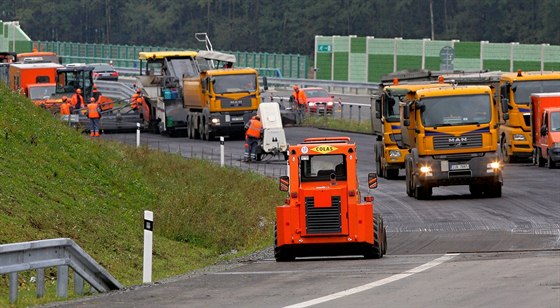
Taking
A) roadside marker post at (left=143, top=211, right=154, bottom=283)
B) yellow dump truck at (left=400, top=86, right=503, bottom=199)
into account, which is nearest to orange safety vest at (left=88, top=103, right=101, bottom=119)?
yellow dump truck at (left=400, top=86, right=503, bottom=199)

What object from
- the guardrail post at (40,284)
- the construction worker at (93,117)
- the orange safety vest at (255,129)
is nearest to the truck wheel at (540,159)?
the orange safety vest at (255,129)

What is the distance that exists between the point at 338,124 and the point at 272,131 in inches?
660

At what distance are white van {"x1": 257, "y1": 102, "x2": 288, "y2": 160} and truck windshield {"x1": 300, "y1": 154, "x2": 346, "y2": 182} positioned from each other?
24646 mm

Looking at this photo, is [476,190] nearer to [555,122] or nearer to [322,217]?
[555,122]

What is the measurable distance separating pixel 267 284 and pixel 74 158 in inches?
590

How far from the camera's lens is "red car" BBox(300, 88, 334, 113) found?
233ft

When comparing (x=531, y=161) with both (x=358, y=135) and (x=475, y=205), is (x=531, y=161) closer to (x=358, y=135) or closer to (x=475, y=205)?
(x=358, y=135)

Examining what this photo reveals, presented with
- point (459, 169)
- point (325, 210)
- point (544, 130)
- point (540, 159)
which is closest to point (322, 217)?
point (325, 210)

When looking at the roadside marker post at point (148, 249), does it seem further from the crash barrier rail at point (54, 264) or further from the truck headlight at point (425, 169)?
the truck headlight at point (425, 169)

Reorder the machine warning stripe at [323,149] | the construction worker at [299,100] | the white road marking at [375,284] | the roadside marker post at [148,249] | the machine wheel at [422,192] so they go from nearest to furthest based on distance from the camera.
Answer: the white road marking at [375,284] < the roadside marker post at [148,249] < the machine warning stripe at [323,149] < the machine wheel at [422,192] < the construction worker at [299,100]

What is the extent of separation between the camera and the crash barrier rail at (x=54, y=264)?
15453 mm

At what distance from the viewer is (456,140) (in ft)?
113

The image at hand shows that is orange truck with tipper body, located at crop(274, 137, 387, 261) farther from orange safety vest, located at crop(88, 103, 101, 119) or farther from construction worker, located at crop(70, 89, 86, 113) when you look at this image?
construction worker, located at crop(70, 89, 86, 113)

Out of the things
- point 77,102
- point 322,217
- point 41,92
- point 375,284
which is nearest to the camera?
point 375,284
